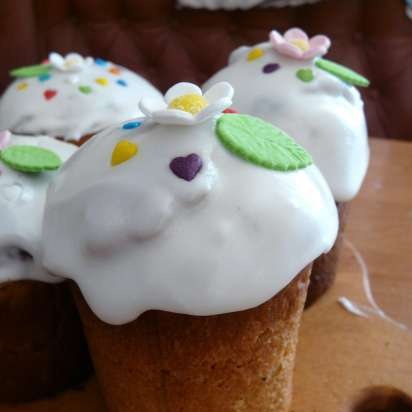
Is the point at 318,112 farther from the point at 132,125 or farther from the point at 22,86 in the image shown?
the point at 22,86

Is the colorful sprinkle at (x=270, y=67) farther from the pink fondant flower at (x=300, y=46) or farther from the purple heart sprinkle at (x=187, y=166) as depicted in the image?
the purple heart sprinkle at (x=187, y=166)

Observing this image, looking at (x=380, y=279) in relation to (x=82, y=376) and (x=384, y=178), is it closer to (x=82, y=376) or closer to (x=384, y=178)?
(x=384, y=178)

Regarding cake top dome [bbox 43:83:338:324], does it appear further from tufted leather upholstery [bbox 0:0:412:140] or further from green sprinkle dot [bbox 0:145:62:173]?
tufted leather upholstery [bbox 0:0:412:140]

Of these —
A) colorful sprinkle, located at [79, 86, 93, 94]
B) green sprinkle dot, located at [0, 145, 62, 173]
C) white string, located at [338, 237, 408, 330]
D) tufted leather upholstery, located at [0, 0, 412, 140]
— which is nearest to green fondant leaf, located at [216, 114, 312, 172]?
green sprinkle dot, located at [0, 145, 62, 173]

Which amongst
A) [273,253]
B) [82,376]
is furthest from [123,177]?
[82,376]

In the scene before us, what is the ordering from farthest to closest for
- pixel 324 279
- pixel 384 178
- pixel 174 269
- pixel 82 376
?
pixel 384 178 < pixel 324 279 < pixel 82 376 < pixel 174 269

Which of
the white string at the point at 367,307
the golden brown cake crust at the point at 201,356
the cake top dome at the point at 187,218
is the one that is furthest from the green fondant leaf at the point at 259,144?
the white string at the point at 367,307
